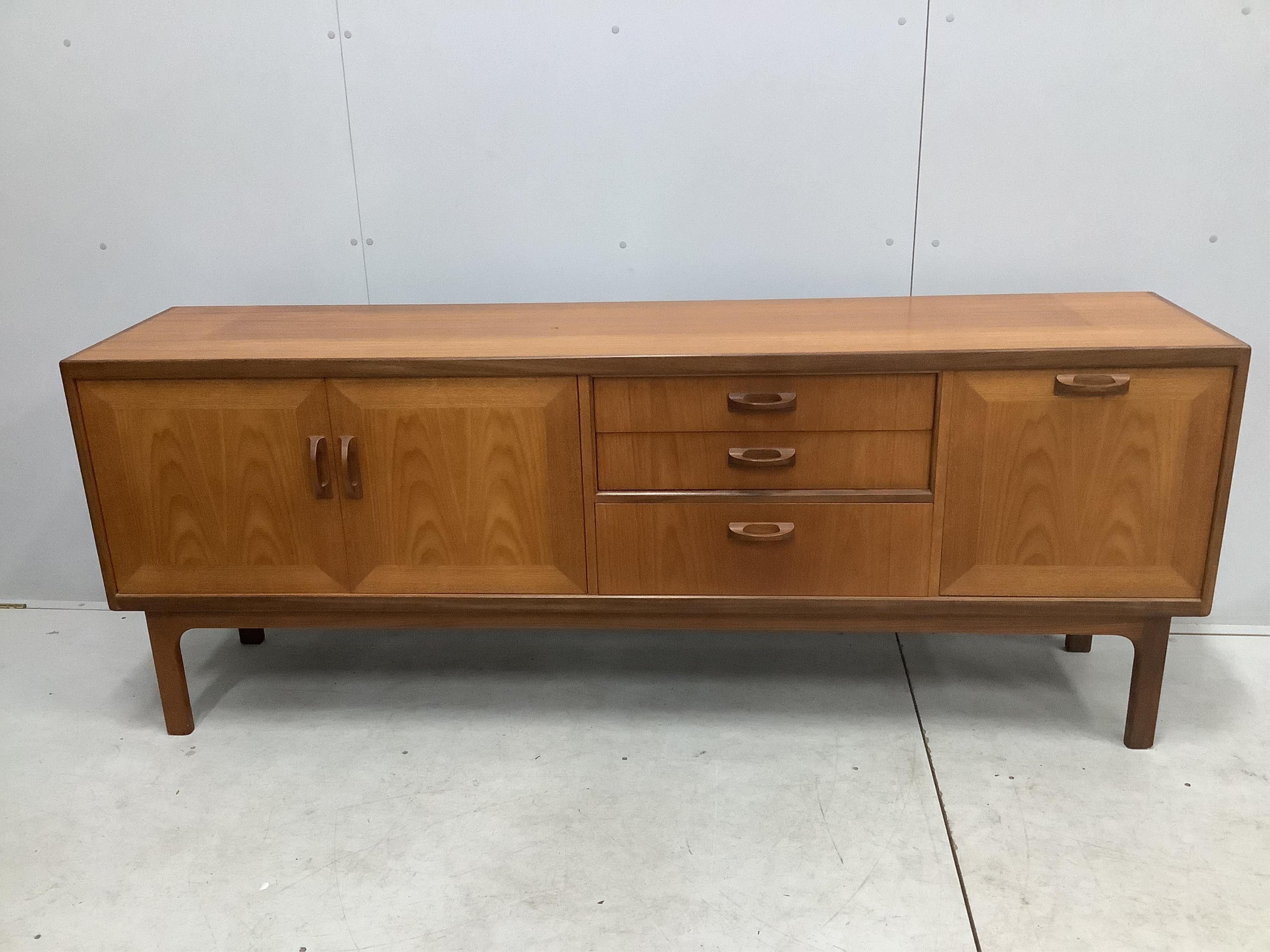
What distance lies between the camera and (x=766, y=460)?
1773 mm

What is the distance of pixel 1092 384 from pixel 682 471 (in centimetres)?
69

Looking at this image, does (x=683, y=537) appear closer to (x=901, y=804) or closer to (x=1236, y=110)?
(x=901, y=804)

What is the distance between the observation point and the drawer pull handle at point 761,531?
1805mm

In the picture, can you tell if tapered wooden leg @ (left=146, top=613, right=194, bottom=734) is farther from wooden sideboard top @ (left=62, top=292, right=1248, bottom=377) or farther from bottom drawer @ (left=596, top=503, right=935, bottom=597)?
bottom drawer @ (left=596, top=503, right=935, bottom=597)

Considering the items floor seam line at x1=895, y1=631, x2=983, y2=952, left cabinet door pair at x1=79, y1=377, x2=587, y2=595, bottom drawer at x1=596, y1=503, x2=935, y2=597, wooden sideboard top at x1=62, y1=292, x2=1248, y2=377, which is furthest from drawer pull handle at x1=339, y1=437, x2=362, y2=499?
floor seam line at x1=895, y1=631, x2=983, y2=952

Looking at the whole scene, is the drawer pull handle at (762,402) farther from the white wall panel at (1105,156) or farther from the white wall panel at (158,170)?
the white wall panel at (158,170)

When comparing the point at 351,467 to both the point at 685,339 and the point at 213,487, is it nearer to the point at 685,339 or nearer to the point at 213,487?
the point at 213,487

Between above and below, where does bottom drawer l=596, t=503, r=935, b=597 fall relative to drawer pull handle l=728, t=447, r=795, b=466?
below

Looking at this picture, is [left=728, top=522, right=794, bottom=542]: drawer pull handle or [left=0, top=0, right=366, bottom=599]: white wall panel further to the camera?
[left=0, top=0, right=366, bottom=599]: white wall panel

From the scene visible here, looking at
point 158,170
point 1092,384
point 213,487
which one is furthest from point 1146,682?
point 158,170

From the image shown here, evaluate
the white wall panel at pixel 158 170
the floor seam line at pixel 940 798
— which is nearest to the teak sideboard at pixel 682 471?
the floor seam line at pixel 940 798

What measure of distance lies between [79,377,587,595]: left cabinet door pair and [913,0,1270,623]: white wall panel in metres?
0.99

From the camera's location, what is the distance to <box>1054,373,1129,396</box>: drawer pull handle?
1.68 metres

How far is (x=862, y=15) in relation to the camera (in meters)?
2.04
